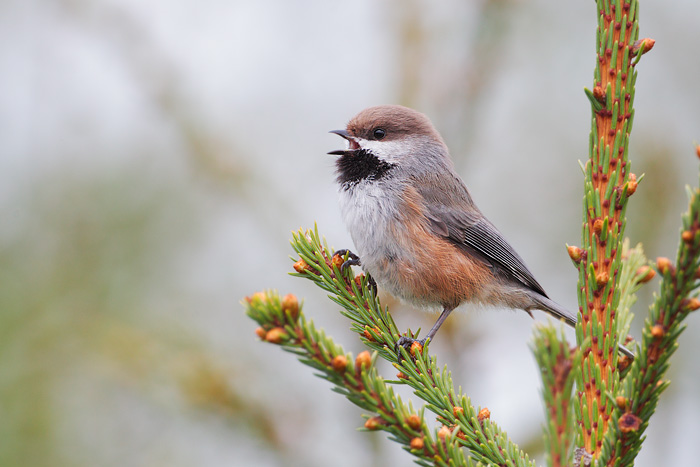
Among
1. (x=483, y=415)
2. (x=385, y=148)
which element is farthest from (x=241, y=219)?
(x=483, y=415)

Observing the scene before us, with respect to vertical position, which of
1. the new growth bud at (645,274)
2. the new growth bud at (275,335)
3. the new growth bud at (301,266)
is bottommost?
the new growth bud at (275,335)

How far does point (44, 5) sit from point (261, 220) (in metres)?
2.40

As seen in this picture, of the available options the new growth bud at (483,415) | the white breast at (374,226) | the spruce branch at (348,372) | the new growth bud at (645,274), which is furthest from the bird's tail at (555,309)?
the spruce branch at (348,372)

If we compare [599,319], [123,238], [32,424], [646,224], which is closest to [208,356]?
[32,424]

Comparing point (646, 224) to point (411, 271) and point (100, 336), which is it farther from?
point (100, 336)

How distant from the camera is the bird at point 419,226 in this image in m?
3.27

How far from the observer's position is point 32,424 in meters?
3.01

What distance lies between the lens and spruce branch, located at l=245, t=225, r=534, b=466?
4.85 feet

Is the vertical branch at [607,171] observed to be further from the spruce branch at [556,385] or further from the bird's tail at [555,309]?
the bird's tail at [555,309]

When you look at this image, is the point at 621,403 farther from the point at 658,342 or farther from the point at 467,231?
the point at 467,231

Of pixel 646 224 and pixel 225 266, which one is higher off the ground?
pixel 646 224

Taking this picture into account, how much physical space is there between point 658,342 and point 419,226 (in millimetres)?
2097

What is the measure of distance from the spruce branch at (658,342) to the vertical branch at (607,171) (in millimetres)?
511

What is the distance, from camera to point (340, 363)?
1.48 meters
